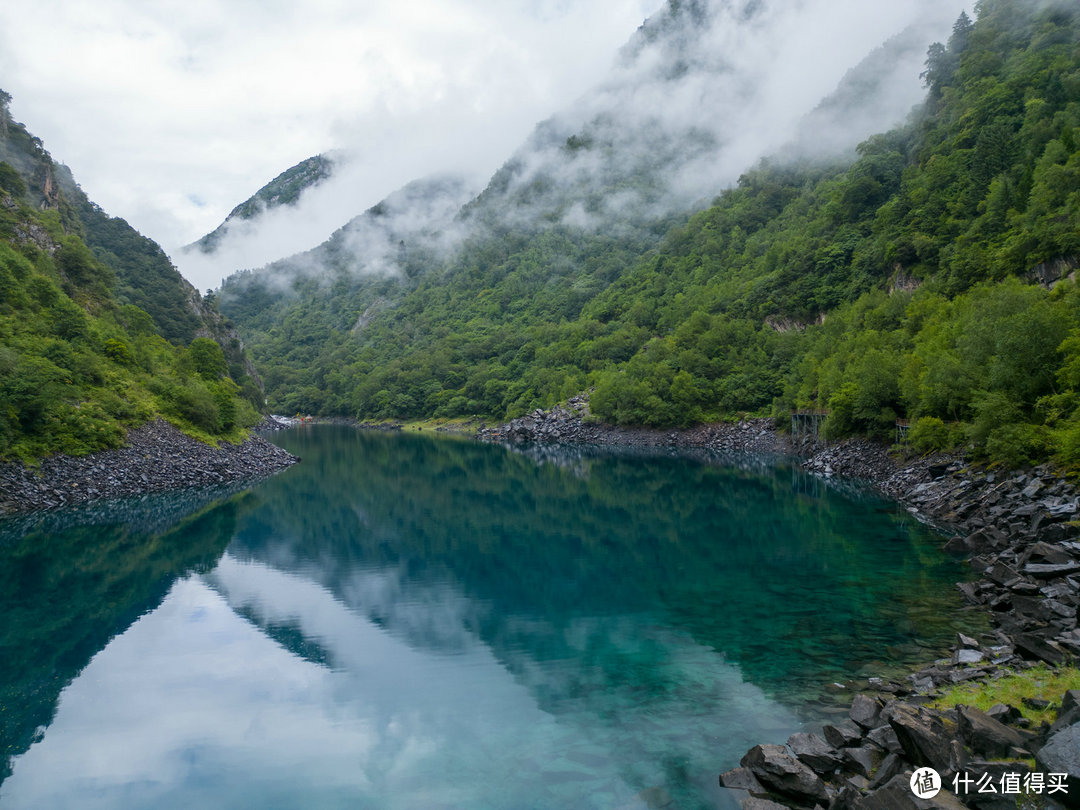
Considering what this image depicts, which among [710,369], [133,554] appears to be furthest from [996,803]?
[710,369]


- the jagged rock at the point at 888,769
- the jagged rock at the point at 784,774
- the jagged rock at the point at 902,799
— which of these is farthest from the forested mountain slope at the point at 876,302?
the jagged rock at the point at 902,799

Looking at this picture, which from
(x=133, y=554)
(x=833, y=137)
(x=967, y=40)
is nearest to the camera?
(x=133, y=554)

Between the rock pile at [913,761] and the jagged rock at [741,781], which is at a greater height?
the rock pile at [913,761]

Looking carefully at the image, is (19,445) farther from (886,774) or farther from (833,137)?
(833,137)

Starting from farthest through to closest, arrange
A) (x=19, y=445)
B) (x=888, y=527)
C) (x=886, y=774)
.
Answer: (x=19, y=445) < (x=888, y=527) < (x=886, y=774)

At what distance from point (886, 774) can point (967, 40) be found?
119680mm

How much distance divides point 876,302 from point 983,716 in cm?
7436

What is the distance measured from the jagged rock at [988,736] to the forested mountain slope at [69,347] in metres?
45.2

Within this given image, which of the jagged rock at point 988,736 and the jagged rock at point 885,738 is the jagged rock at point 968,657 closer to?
the jagged rock at point 885,738

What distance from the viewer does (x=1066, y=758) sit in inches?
288

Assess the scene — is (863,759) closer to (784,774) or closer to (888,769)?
(888,769)

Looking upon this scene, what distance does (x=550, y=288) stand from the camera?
196m

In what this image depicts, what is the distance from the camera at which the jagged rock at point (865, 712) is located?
11.1 m

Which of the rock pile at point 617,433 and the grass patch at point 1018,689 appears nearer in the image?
the grass patch at point 1018,689
